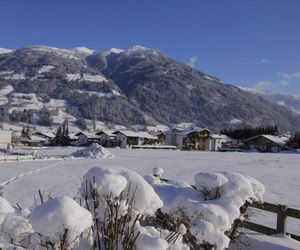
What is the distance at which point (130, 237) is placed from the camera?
4.02 meters

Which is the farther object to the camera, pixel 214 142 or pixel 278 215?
pixel 214 142

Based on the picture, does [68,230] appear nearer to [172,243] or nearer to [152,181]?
[172,243]

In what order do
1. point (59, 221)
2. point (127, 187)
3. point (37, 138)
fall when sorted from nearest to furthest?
point (59, 221), point (127, 187), point (37, 138)

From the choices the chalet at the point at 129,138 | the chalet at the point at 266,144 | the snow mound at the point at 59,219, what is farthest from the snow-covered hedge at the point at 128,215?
the chalet at the point at 129,138

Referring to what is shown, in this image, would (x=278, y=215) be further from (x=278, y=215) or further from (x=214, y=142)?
(x=214, y=142)

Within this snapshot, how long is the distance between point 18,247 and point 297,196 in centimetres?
1498

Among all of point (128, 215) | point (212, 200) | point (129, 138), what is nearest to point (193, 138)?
point (129, 138)

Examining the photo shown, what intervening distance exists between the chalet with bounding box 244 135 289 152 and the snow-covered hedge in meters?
93.2

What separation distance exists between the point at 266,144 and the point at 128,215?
100959mm

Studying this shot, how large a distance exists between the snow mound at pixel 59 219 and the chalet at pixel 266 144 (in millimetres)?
95624

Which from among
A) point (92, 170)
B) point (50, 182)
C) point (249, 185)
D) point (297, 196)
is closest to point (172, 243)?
point (92, 170)

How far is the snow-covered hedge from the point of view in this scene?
3.46 metres

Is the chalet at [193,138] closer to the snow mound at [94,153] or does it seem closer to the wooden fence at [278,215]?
the snow mound at [94,153]

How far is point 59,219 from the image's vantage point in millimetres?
3367
